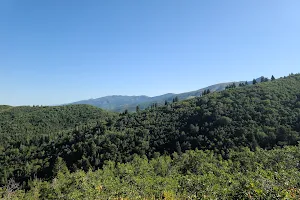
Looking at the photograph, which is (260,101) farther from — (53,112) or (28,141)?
(53,112)

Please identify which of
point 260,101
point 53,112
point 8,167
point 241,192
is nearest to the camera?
point 241,192

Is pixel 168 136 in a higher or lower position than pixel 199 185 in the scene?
lower

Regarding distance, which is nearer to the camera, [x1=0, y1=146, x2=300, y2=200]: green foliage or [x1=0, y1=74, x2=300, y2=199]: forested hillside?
[x1=0, y1=146, x2=300, y2=200]: green foliage

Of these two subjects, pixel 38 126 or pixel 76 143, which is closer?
pixel 76 143

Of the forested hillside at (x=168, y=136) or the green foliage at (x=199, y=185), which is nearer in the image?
the green foliage at (x=199, y=185)

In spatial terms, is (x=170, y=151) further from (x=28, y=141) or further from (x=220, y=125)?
(x=28, y=141)

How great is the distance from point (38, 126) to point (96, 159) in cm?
6746

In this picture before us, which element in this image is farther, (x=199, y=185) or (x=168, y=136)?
(x=168, y=136)

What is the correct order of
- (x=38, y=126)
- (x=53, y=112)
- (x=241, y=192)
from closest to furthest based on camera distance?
(x=241, y=192)
(x=38, y=126)
(x=53, y=112)

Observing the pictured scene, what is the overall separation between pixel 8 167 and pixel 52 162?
18.8m

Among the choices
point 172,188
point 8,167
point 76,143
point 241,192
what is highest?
point 241,192

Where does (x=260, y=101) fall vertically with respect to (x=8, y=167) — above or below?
Result: above

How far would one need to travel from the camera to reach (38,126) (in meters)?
137

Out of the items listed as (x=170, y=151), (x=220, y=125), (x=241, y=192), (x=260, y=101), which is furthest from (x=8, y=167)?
(x=260, y=101)
